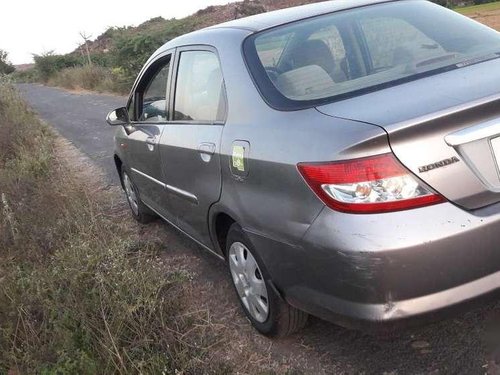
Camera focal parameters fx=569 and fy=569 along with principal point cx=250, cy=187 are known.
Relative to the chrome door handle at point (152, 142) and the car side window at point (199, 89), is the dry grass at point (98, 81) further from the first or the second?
the car side window at point (199, 89)

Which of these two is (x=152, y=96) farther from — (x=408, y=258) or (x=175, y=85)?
(x=408, y=258)

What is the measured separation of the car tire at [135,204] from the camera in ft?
18.0

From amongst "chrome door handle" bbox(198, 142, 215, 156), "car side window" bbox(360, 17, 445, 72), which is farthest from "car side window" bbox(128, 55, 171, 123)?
"car side window" bbox(360, 17, 445, 72)

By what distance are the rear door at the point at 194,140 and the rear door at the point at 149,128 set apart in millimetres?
203

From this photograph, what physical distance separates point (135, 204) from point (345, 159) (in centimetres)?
379

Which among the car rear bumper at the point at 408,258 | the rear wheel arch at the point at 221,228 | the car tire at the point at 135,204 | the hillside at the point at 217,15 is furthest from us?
the hillside at the point at 217,15

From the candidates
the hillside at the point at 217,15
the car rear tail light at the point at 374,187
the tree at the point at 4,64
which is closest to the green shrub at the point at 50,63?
the hillside at the point at 217,15

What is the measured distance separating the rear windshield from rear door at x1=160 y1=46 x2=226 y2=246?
408mm

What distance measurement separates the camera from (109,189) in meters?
7.66

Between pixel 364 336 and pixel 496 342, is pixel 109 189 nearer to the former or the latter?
pixel 364 336

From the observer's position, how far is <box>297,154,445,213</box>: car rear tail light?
2.26m

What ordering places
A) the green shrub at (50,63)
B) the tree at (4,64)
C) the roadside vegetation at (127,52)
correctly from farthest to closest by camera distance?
the tree at (4,64)
the green shrub at (50,63)
the roadside vegetation at (127,52)

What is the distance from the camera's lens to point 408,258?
87.5 inches

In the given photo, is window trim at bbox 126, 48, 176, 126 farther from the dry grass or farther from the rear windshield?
the dry grass
